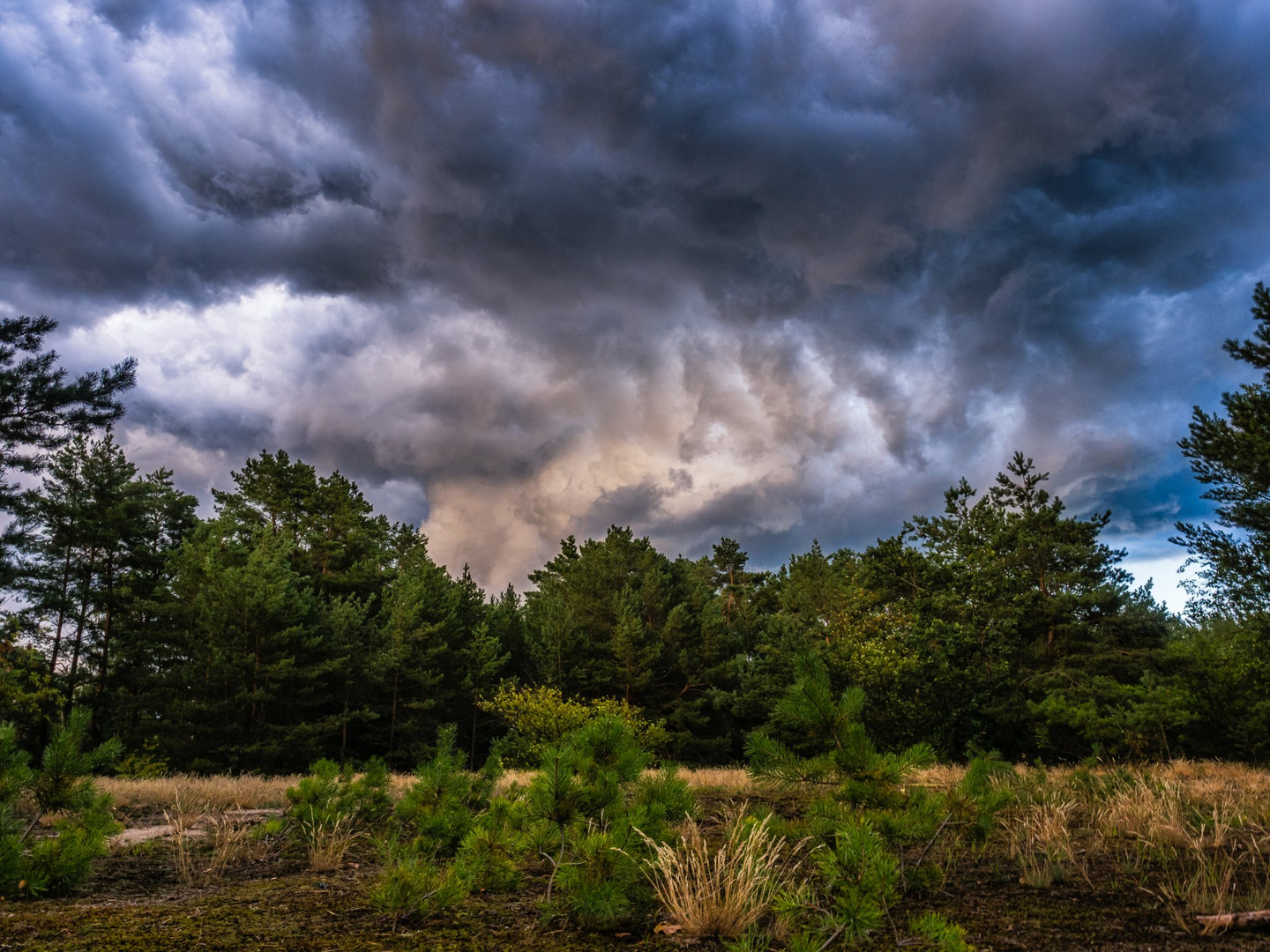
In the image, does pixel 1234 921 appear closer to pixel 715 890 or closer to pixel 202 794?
pixel 715 890

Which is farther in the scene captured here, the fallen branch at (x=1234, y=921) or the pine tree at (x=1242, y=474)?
the pine tree at (x=1242, y=474)

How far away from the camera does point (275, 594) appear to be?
25672mm

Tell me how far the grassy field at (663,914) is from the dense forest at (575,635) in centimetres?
1180

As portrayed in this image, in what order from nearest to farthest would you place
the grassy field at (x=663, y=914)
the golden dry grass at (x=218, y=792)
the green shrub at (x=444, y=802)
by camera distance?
the grassy field at (x=663, y=914), the green shrub at (x=444, y=802), the golden dry grass at (x=218, y=792)

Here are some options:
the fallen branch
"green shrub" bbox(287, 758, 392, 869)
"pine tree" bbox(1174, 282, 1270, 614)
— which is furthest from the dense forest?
the fallen branch

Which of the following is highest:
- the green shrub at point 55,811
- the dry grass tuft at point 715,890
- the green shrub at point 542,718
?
the green shrub at point 55,811

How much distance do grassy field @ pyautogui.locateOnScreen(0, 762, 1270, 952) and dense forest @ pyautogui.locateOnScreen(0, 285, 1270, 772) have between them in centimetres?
1180

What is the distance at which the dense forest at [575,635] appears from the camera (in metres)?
20.2

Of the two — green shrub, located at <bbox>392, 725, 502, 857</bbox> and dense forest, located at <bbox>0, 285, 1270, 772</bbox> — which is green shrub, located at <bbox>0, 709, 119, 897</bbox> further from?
dense forest, located at <bbox>0, 285, 1270, 772</bbox>

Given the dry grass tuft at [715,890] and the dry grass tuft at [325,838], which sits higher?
the dry grass tuft at [715,890]

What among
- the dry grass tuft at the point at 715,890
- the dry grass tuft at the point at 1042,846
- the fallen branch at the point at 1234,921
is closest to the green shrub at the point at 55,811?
the dry grass tuft at the point at 715,890

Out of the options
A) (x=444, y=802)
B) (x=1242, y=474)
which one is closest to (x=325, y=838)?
(x=444, y=802)

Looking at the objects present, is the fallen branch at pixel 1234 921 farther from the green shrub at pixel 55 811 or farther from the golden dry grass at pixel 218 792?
the golden dry grass at pixel 218 792

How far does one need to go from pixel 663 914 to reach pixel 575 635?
3140 centimetres
